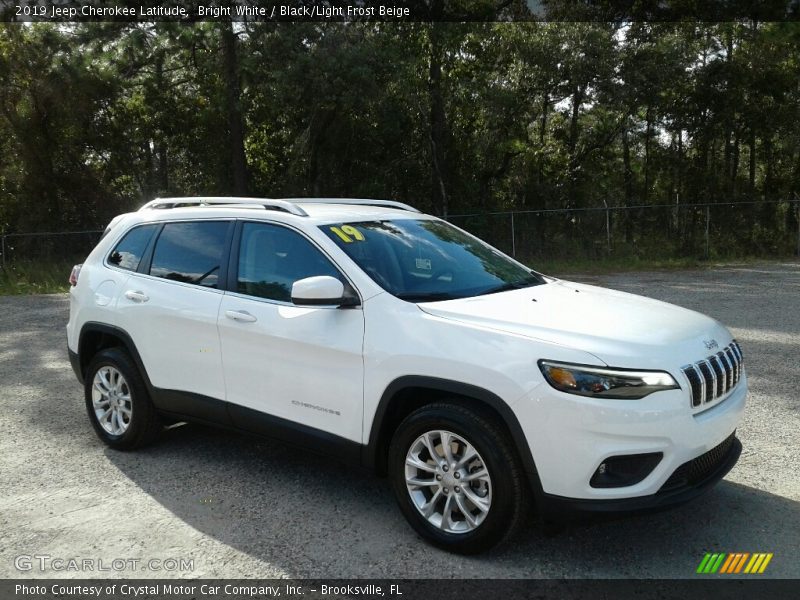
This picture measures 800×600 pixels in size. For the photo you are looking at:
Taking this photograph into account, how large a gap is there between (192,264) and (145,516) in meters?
1.65

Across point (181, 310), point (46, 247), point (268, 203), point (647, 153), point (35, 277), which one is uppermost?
point (647, 153)

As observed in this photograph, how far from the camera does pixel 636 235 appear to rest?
2078 centimetres

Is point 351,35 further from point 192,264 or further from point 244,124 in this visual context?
point 192,264

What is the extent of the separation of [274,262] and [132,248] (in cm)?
156

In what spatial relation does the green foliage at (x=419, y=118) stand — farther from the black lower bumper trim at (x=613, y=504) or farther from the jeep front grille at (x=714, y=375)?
the black lower bumper trim at (x=613, y=504)

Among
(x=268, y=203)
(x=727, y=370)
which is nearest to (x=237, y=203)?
(x=268, y=203)

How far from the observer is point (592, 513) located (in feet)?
10.8

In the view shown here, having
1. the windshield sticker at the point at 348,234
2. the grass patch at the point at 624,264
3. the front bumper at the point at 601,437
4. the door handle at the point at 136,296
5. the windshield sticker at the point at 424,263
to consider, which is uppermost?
the windshield sticker at the point at 348,234

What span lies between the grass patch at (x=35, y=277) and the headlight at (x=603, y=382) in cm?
1675

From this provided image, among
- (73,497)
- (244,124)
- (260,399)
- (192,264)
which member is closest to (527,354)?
(260,399)

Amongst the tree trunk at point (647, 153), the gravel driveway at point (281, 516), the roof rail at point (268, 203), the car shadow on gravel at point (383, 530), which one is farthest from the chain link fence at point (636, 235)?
the car shadow on gravel at point (383, 530)

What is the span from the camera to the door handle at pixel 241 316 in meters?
4.38

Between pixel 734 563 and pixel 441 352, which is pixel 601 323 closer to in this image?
pixel 441 352

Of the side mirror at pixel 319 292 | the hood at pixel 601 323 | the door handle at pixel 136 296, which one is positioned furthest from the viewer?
the door handle at pixel 136 296
